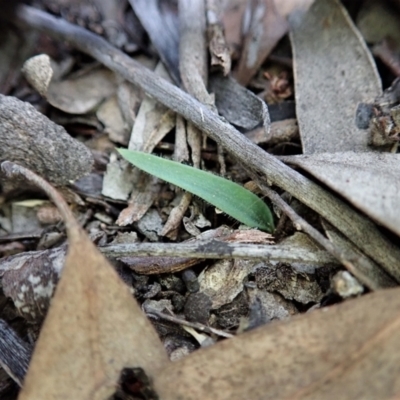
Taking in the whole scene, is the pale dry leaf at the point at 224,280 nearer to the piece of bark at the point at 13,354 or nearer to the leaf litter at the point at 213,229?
the leaf litter at the point at 213,229

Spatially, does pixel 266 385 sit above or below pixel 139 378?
above

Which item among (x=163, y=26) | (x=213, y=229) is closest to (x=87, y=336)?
(x=213, y=229)

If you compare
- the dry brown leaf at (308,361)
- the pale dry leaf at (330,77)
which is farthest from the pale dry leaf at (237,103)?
the dry brown leaf at (308,361)

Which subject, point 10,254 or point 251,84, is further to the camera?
point 251,84

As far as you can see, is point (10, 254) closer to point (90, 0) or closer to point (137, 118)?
point (137, 118)

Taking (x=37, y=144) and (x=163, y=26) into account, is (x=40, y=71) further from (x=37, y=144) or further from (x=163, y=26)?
(x=163, y=26)

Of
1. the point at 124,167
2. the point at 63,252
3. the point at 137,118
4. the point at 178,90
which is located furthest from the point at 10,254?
the point at 178,90

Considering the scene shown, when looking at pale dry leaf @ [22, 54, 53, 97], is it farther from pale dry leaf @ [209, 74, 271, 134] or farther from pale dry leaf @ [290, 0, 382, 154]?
pale dry leaf @ [290, 0, 382, 154]
